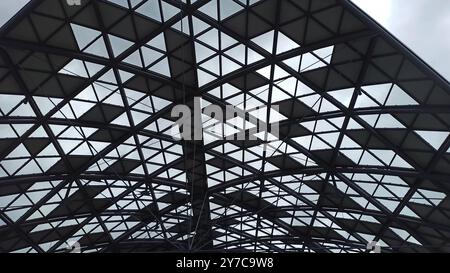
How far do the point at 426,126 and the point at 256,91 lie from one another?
11319mm

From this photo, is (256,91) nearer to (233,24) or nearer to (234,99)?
(234,99)

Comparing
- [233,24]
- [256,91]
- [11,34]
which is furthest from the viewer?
[256,91]

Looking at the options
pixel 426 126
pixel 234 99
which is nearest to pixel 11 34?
pixel 234 99

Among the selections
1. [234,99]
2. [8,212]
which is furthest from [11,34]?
[8,212]

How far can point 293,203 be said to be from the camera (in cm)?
4500

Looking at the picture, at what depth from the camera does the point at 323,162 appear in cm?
3681

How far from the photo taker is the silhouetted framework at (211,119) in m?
25.8

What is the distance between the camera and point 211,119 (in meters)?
34.5

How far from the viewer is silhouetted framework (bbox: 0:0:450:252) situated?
2580 cm
